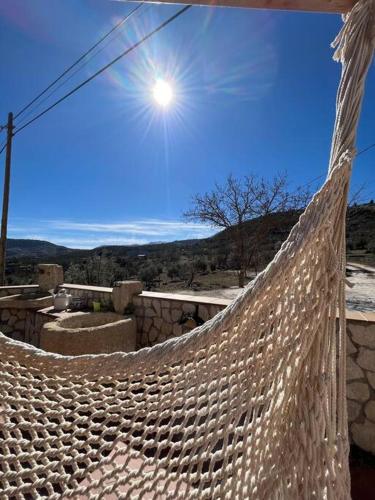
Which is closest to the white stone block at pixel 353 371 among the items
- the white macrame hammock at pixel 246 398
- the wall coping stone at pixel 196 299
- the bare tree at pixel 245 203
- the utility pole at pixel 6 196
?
the wall coping stone at pixel 196 299

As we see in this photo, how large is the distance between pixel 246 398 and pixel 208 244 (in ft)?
47.4

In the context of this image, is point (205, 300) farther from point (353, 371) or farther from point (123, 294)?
point (353, 371)

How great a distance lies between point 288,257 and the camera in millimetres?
583

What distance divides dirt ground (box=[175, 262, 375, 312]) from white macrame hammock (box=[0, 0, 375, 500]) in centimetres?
345

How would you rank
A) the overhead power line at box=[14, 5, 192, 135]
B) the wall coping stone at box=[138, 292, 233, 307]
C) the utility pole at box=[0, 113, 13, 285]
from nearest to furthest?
the overhead power line at box=[14, 5, 192, 135]
the wall coping stone at box=[138, 292, 233, 307]
the utility pole at box=[0, 113, 13, 285]

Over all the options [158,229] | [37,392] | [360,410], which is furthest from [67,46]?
[158,229]

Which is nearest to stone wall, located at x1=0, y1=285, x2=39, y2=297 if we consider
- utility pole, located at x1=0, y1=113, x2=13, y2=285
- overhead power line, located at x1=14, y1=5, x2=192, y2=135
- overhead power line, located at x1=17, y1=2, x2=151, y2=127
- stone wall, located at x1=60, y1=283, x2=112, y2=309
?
stone wall, located at x1=60, y1=283, x2=112, y2=309

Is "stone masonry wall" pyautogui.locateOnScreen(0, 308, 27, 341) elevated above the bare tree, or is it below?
below

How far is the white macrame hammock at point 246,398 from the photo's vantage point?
0.59 m

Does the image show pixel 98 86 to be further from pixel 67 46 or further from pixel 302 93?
pixel 302 93

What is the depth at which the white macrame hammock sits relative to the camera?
594 millimetres

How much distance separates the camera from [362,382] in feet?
5.84

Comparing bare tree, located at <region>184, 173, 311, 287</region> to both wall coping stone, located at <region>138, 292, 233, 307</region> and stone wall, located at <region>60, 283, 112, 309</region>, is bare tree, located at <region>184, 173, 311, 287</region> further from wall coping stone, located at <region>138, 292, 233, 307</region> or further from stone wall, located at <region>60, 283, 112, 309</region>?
wall coping stone, located at <region>138, 292, 233, 307</region>

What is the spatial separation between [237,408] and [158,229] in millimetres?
31570
